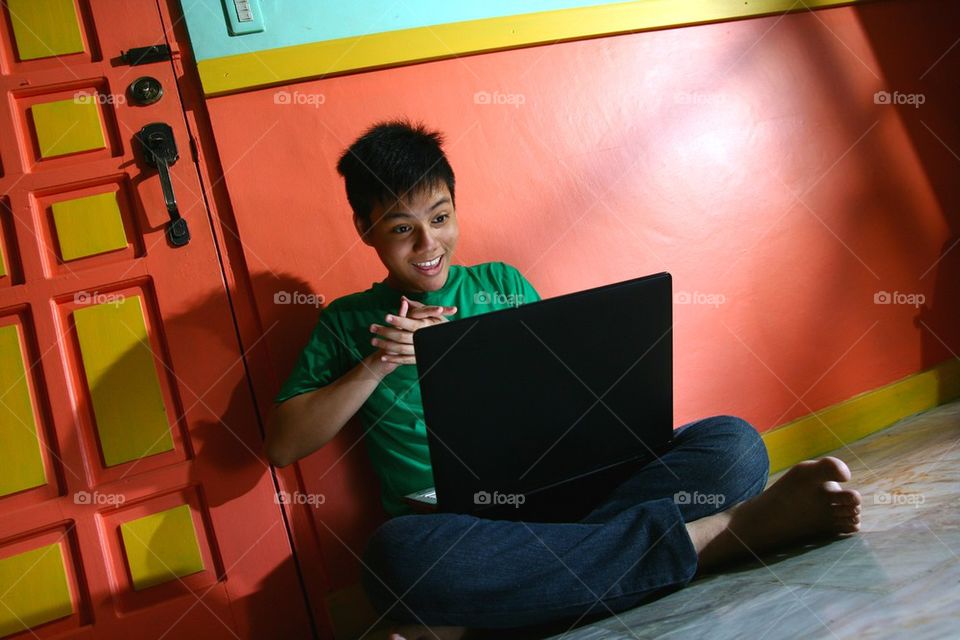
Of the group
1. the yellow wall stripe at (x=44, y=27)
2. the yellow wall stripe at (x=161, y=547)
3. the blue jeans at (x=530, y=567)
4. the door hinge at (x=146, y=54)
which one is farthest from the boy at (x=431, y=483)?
the yellow wall stripe at (x=44, y=27)

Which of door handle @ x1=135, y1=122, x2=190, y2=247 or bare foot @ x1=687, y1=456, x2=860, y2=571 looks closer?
bare foot @ x1=687, y1=456, x2=860, y2=571

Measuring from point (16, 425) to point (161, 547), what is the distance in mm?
350

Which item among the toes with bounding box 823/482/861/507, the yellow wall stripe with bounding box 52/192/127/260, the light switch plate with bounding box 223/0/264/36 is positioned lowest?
the toes with bounding box 823/482/861/507

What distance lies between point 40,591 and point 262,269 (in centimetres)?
72

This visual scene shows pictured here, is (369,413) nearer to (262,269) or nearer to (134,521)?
(262,269)

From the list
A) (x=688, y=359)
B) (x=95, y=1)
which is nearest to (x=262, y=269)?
(x=95, y=1)

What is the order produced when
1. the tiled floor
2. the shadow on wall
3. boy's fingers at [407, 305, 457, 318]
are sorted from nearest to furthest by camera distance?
the tiled floor → boy's fingers at [407, 305, 457, 318] → the shadow on wall

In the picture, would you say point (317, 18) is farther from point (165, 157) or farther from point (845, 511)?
point (845, 511)

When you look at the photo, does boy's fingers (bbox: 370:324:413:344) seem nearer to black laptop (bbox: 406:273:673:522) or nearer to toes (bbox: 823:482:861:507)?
black laptop (bbox: 406:273:673:522)

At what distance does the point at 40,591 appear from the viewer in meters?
1.50

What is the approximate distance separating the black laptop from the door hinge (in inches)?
36.0

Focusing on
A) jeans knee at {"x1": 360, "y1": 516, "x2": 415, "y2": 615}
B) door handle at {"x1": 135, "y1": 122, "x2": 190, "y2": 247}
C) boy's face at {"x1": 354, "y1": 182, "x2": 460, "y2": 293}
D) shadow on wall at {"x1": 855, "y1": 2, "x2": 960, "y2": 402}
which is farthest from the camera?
shadow on wall at {"x1": 855, "y1": 2, "x2": 960, "y2": 402}

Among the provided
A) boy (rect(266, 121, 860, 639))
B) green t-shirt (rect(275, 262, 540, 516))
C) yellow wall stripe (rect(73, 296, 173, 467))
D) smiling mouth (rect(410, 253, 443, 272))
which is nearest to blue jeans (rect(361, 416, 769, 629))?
boy (rect(266, 121, 860, 639))

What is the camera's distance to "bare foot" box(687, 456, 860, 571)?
121cm
